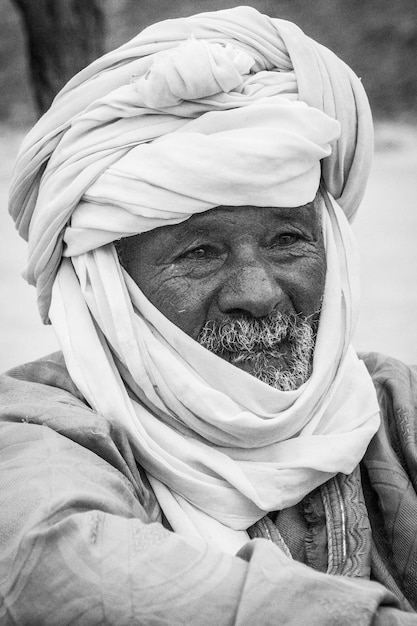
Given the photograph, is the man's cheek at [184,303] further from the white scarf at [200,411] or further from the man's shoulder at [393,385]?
the man's shoulder at [393,385]

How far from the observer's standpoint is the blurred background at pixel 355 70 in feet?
13.8

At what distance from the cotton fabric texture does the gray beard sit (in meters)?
0.05

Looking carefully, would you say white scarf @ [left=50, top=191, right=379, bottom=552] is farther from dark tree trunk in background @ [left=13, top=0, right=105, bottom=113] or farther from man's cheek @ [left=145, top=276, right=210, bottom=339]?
dark tree trunk in background @ [left=13, top=0, right=105, bottom=113]

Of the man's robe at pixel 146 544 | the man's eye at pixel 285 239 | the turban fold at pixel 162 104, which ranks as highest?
the turban fold at pixel 162 104

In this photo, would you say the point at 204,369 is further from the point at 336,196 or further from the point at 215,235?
the point at 336,196

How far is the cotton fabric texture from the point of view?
2.51m

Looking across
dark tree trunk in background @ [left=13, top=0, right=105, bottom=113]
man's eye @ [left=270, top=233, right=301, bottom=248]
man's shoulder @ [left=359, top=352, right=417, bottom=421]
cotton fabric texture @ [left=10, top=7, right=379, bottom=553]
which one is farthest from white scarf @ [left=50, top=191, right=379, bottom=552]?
dark tree trunk in background @ [left=13, top=0, right=105, bottom=113]

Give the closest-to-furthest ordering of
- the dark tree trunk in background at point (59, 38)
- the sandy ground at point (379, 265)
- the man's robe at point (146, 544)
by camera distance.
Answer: the man's robe at point (146, 544) < the dark tree trunk in background at point (59, 38) < the sandy ground at point (379, 265)

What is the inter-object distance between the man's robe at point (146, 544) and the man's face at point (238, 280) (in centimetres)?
33

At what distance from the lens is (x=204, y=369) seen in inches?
102

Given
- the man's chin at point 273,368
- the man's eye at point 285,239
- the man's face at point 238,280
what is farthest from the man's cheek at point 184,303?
the man's eye at point 285,239

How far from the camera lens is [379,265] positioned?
462cm

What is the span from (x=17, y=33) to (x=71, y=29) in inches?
8.5

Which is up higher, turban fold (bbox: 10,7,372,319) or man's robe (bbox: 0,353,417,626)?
turban fold (bbox: 10,7,372,319)
